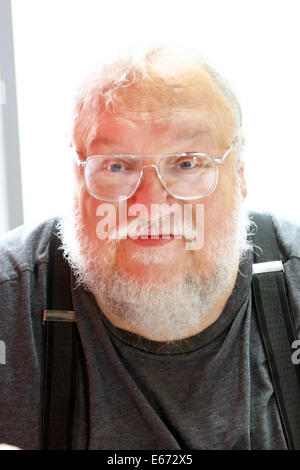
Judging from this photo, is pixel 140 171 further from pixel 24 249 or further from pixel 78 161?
pixel 24 249

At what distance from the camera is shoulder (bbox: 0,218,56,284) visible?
1135mm

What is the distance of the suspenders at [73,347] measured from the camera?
100 centimetres

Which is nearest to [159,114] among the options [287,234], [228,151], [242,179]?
[228,151]

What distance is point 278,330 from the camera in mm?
1072

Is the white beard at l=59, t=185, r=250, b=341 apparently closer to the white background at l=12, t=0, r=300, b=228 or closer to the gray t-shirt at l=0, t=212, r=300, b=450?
the gray t-shirt at l=0, t=212, r=300, b=450

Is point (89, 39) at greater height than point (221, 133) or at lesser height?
greater

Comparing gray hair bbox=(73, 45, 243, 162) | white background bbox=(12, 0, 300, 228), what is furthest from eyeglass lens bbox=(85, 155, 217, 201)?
white background bbox=(12, 0, 300, 228)

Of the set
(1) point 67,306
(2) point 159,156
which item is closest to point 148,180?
(2) point 159,156

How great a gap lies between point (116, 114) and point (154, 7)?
2.14 feet

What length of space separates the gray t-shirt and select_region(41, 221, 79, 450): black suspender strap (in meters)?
0.02

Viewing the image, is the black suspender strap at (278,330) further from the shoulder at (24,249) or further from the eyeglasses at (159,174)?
the shoulder at (24,249)
